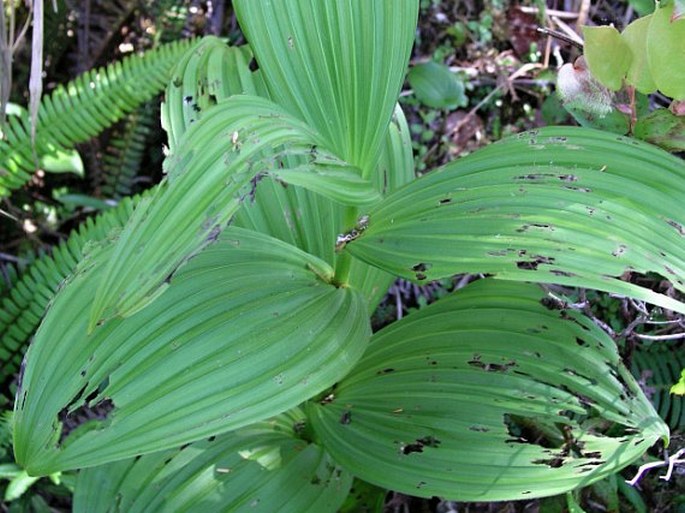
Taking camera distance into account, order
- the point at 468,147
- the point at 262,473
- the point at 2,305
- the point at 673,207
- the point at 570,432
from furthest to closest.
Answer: the point at 468,147
the point at 2,305
the point at 262,473
the point at 570,432
the point at 673,207


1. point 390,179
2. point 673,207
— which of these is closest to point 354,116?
point 390,179

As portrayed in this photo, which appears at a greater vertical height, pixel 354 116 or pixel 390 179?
pixel 354 116

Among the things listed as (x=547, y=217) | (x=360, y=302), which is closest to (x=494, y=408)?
(x=360, y=302)

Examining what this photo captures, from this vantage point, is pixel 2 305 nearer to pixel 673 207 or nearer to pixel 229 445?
pixel 229 445

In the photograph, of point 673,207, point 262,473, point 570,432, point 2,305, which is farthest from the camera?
point 2,305

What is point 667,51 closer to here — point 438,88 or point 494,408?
point 494,408

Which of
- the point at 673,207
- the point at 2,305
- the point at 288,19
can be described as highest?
the point at 288,19

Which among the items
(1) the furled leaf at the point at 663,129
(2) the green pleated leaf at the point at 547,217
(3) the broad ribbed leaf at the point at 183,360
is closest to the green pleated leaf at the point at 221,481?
(3) the broad ribbed leaf at the point at 183,360

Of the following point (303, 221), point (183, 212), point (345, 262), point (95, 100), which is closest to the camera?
point (183, 212)
